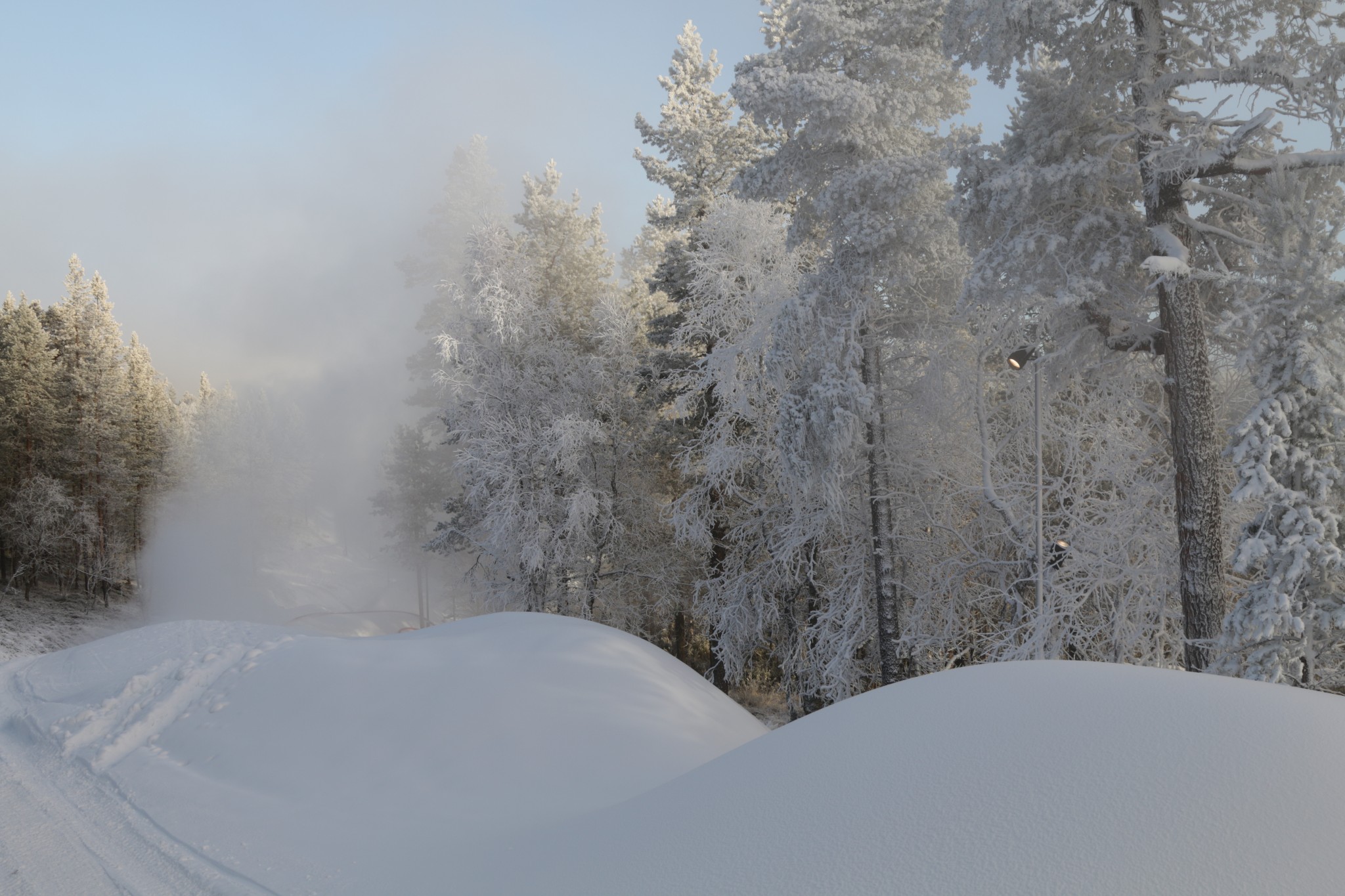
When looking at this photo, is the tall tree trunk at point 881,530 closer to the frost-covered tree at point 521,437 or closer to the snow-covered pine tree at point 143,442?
the frost-covered tree at point 521,437

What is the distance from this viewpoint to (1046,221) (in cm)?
984

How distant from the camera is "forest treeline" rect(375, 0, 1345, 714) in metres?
8.50

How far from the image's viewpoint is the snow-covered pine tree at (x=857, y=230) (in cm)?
1225

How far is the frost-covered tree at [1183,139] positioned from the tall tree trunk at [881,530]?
3943 millimetres

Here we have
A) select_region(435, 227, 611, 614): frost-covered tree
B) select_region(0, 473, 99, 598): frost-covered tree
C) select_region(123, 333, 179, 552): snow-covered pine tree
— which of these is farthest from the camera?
select_region(123, 333, 179, 552): snow-covered pine tree

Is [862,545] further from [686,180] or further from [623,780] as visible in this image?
[686,180]

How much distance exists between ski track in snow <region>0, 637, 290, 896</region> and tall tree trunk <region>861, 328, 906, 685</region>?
9.10 metres

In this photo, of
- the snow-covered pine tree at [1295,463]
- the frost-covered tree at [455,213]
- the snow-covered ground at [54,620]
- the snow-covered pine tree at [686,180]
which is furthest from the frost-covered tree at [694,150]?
the snow-covered ground at [54,620]

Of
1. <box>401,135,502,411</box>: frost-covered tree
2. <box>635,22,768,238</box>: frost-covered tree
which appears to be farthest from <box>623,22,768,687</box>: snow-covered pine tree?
<box>401,135,502,411</box>: frost-covered tree

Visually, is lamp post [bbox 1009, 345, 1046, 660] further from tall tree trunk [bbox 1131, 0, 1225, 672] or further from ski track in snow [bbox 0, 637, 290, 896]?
ski track in snow [bbox 0, 637, 290, 896]

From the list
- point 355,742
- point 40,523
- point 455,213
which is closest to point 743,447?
point 355,742

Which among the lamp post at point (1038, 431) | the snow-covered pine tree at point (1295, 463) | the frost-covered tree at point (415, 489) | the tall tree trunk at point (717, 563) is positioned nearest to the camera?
the snow-covered pine tree at point (1295, 463)

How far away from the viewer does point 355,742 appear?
26.6 feet

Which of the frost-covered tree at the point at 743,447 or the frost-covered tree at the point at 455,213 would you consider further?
the frost-covered tree at the point at 455,213
